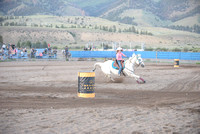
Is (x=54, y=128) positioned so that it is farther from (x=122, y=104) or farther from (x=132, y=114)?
(x=122, y=104)

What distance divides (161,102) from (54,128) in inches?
206

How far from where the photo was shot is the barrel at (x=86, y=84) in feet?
43.6

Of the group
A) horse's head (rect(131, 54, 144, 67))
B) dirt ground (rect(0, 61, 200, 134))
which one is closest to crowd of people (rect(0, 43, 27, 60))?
horse's head (rect(131, 54, 144, 67))

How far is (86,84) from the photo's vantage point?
13.4 m

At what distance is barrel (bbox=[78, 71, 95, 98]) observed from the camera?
13.3m

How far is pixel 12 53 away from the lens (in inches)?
1768

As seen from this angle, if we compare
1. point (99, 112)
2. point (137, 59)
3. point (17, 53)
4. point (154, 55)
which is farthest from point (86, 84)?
point (17, 53)

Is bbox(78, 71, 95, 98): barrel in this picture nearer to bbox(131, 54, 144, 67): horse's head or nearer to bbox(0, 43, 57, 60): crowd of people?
bbox(131, 54, 144, 67): horse's head

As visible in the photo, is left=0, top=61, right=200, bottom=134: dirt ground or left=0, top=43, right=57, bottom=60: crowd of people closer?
left=0, top=61, right=200, bottom=134: dirt ground

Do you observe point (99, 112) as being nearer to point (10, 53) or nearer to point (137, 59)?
point (137, 59)

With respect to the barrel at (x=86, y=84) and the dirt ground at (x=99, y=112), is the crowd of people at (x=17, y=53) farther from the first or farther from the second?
the barrel at (x=86, y=84)

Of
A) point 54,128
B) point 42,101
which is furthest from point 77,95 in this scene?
point 54,128

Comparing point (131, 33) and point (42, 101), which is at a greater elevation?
point (131, 33)

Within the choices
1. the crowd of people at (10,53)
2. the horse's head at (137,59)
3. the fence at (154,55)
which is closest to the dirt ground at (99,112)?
the horse's head at (137,59)
